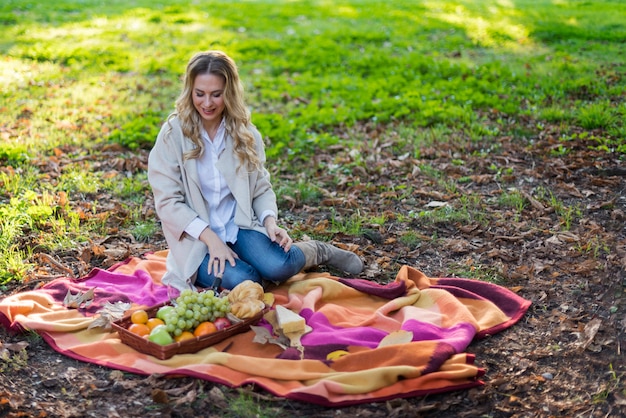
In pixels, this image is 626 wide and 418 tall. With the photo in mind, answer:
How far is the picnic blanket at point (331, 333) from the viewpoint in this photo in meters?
3.60

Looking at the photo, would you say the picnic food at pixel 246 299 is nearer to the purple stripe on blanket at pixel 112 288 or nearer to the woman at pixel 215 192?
the woman at pixel 215 192

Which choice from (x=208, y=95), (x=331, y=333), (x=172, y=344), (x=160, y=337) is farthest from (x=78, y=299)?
(x=331, y=333)

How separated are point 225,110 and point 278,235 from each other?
3.11 feet

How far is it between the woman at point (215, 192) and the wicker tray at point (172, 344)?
521mm

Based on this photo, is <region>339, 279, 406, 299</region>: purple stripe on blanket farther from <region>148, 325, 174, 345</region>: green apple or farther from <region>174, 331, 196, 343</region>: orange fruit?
<region>148, 325, 174, 345</region>: green apple

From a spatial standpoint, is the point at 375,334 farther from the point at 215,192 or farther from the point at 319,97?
the point at 319,97

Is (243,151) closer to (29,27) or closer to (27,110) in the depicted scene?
(27,110)

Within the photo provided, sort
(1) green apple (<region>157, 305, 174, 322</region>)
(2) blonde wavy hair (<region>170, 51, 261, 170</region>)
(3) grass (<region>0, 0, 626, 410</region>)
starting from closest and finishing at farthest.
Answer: (1) green apple (<region>157, 305, 174, 322</region>)
(2) blonde wavy hair (<region>170, 51, 261, 170</region>)
(3) grass (<region>0, 0, 626, 410</region>)

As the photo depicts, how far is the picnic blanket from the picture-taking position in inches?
142

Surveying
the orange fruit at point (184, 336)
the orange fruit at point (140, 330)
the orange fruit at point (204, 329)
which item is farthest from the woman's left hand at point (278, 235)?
the orange fruit at point (140, 330)

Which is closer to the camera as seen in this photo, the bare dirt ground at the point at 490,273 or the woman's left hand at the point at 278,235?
the bare dirt ground at the point at 490,273

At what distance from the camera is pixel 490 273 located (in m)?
5.04

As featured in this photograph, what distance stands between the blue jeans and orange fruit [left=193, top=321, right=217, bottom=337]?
597mm

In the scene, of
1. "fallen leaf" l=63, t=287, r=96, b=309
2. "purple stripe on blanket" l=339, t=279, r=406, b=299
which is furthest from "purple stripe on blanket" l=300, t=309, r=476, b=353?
"fallen leaf" l=63, t=287, r=96, b=309
